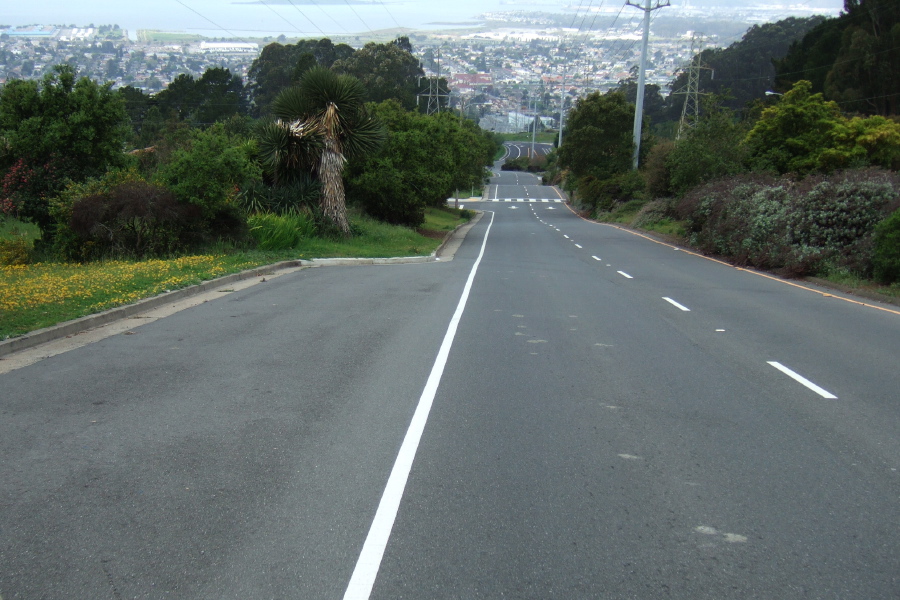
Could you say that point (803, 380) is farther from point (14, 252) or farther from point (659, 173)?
point (659, 173)

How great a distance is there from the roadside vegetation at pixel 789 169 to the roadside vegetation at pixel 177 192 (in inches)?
462

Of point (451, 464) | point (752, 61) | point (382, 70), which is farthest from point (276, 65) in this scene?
point (451, 464)

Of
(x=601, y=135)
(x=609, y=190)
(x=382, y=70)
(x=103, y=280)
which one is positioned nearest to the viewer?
(x=103, y=280)

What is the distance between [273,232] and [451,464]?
18.7 meters

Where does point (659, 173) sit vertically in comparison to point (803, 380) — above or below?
above

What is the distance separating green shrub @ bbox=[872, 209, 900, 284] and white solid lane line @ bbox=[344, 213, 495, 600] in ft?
45.3

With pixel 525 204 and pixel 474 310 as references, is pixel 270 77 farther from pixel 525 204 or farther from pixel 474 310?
pixel 474 310

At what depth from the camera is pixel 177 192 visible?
2156cm

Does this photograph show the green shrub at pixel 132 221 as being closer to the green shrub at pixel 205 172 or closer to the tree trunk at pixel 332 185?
the green shrub at pixel 205 172

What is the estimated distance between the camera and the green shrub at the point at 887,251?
1825 centimetres

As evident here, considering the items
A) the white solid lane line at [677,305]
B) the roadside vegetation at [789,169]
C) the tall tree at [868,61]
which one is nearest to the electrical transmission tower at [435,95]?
the roadside vegetation at [789,169]

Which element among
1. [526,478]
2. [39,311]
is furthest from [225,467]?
[39,311]

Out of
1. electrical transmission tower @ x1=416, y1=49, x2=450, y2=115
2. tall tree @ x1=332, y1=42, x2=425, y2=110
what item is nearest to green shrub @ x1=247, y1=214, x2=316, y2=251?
electrical transmission tower @ x1=416, y1=49, x2=450, y2=115

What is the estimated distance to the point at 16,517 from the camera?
4.89 meters
